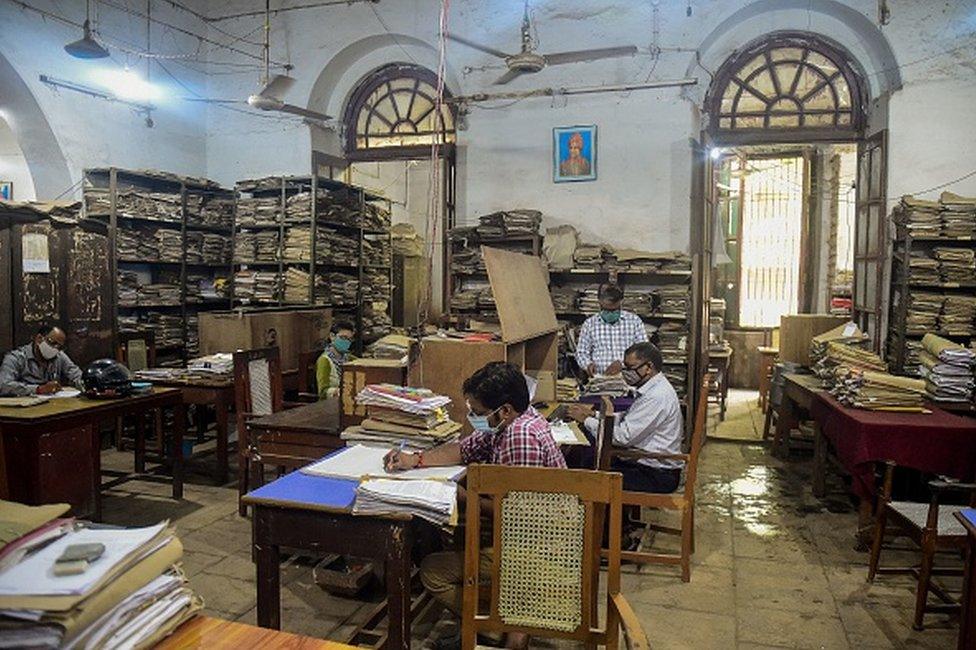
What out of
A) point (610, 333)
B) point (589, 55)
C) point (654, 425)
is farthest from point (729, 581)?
point (589, 55)

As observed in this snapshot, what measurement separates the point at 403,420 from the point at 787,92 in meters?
6.01

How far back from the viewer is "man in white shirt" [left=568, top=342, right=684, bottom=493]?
161 inches

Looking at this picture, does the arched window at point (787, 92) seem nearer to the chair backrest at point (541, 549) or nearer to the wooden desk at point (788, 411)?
the wooden desk at point (788, 411)

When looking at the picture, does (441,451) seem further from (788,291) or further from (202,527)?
(788,291)

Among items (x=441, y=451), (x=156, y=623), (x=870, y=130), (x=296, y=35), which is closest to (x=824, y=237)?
(x=870, y=130)

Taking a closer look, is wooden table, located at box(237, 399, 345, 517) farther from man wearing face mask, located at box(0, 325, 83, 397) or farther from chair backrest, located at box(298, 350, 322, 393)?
man wearing face mask, located at box(0, 325, 83, 397)

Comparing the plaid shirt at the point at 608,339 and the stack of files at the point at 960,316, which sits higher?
the stack of files at the point at 960,316

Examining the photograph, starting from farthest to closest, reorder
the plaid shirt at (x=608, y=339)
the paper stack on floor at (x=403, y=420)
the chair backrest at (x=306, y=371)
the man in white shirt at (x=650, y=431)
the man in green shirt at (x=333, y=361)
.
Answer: the plaid shirt at (x=608, y=339), the chair backrest at (x=306, y=371), the man in green shirt at (x=333, y=361), the man in white shirt at (x=650, y=431), the paper stack on floor at (x=403, y=420)

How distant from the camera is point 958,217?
6180mm

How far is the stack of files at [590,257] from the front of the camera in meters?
7.08

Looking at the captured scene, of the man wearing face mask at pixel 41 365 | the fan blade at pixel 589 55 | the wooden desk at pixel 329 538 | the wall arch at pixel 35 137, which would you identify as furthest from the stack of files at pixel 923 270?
the wall arch at pixel 35 137

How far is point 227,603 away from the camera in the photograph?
143 inches

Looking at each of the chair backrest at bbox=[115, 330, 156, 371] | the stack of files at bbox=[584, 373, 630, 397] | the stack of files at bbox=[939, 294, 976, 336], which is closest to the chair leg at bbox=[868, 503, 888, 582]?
the stack of files at bbox=[584, 373, 630, 397]

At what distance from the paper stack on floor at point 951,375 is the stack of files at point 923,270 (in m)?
0.86
